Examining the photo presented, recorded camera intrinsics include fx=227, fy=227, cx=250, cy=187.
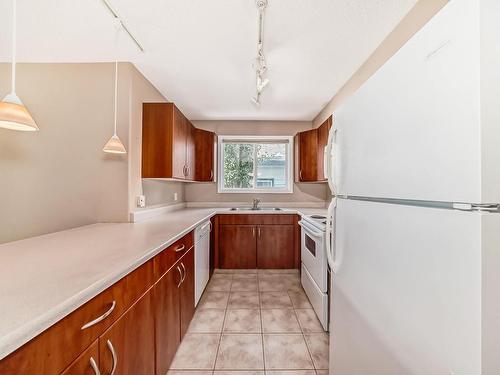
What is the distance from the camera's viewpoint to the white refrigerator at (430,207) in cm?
48

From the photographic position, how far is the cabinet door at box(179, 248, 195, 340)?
5.67 feet

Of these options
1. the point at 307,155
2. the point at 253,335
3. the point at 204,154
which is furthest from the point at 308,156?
the point at 253,335

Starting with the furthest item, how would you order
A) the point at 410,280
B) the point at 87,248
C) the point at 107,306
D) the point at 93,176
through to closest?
the point at 93,176 → the point at 87,248 → the point at 107,306 → the point at 410,280

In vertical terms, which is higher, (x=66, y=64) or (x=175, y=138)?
(x=66, y=64)

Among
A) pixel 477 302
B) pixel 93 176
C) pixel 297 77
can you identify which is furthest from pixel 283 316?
pixel 297 77

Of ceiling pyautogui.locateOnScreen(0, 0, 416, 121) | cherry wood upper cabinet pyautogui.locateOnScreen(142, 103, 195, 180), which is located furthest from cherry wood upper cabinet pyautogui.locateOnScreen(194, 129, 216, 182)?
cherry wood upper cabinet pyautogui.locateOnScreen(142, 103, 195, 180)

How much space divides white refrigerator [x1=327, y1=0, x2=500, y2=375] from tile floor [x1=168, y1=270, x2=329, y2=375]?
79cm

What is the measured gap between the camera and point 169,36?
1.75 m

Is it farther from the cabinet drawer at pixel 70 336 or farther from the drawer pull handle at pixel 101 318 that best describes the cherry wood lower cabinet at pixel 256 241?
the drawer pull handle at pixel 101 318

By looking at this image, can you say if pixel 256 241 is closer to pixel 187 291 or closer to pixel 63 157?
pixel 187 291

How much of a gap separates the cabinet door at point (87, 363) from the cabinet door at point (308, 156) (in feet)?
9.67

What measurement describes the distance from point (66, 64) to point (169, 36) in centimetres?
108

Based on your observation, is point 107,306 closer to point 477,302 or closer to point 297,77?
point 477,302

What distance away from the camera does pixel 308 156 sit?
11.1 ft
